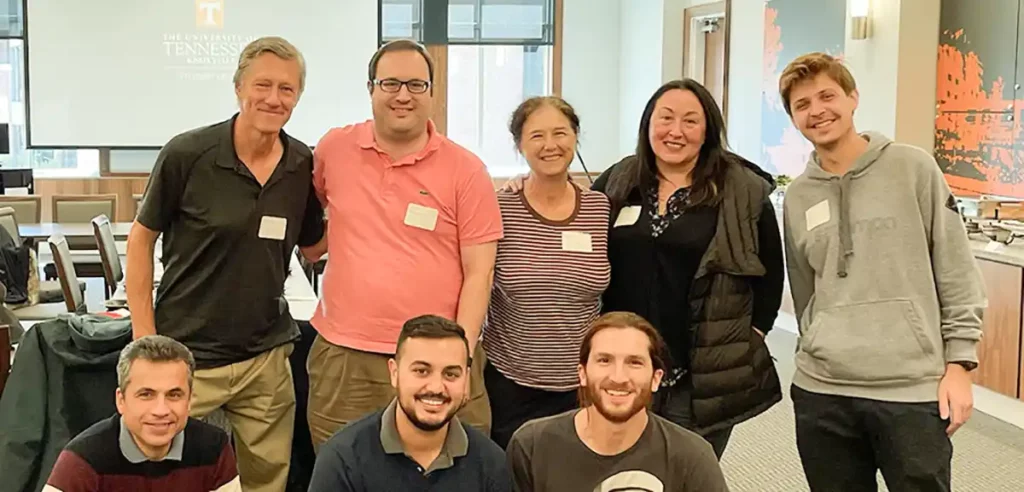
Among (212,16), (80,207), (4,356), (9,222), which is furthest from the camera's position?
(212,16)

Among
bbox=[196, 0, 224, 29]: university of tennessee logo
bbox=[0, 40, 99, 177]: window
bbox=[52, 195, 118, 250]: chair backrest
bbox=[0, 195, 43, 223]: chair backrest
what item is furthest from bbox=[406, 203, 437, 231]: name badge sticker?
bbox=[0, 40, 99, 177]: window

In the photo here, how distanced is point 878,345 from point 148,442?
1639 mm

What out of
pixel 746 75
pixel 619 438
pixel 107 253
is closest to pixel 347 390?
pixel 619 438

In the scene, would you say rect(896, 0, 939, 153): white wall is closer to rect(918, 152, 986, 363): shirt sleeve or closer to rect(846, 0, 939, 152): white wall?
rect(846, 0, 939, 152): white wall

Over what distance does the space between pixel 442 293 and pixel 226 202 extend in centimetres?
56

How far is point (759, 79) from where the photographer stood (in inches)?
320

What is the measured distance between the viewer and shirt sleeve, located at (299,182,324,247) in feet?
8.54

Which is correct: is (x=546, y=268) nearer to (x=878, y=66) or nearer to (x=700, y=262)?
(x=700, y=262)

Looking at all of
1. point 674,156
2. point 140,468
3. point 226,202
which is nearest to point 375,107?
point 226,202

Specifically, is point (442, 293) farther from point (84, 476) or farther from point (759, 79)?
point (759, 79)

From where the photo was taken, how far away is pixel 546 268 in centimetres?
252

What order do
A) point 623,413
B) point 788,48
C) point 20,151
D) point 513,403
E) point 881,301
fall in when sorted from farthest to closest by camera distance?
point 20,151 < point 788,48 < point 513,403 < point 881,301 < point 623,413

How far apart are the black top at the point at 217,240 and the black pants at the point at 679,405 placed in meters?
1.00

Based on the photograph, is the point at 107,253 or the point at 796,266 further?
the point at 107,253
